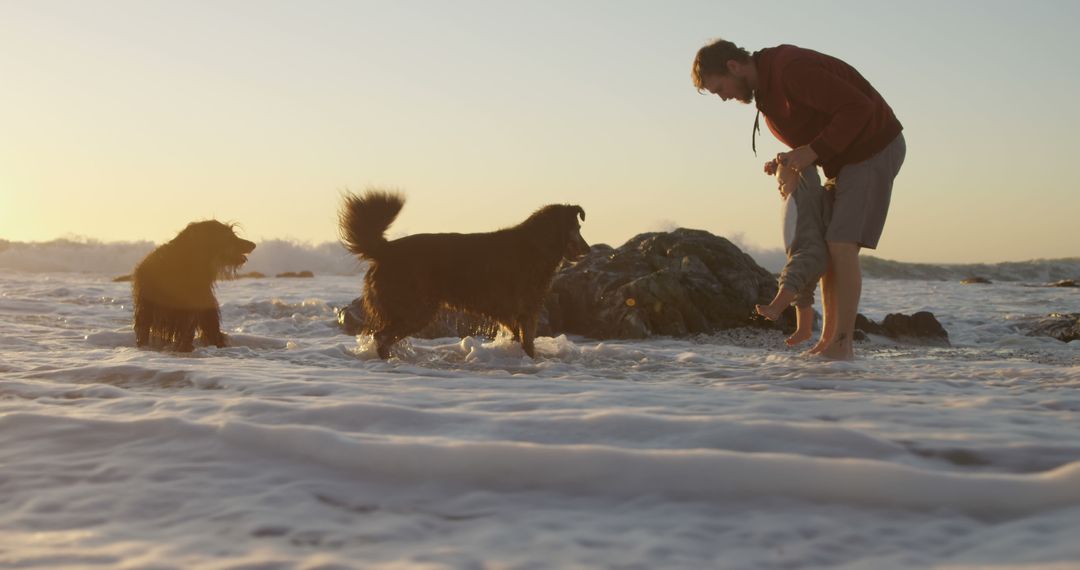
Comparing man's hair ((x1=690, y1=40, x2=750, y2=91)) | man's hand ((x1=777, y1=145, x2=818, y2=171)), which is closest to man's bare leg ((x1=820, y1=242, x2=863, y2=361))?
man's hand ((x1=777, y1=145, x2=818, y2=171))

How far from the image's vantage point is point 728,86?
590 centimetres

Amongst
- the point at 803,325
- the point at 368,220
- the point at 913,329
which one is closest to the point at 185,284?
the point at 368,220

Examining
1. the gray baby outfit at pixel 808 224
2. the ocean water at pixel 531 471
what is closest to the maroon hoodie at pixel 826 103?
the gray baby outfit at pixel 808 224

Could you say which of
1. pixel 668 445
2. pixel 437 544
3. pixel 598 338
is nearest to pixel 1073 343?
pixel 598 338

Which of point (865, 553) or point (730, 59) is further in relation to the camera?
point (730, 59)

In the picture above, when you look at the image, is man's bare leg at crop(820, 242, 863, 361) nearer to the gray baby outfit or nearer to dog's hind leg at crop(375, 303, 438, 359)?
the gray baby outfit

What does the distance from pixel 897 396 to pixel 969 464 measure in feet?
4.45

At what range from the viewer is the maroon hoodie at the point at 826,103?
5598 millimetres

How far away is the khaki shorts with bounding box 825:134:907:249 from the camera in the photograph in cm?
573

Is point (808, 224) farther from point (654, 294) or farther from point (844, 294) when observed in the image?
point (654, 294)

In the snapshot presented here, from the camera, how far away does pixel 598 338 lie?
8.98 metres

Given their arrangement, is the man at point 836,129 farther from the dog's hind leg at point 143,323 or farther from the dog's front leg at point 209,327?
the dog's hind leg at point 143,323

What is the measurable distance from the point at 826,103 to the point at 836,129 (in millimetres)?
200

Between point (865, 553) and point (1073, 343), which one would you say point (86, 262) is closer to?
point (1073, 343)
